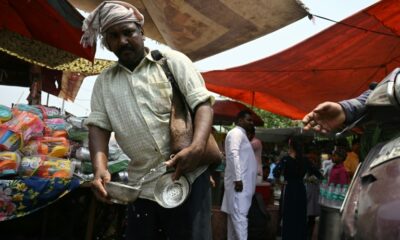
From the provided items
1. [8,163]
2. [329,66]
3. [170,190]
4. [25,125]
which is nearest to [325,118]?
[170,190]

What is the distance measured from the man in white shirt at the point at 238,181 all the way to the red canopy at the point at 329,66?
1447 mm

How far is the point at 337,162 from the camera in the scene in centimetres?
617

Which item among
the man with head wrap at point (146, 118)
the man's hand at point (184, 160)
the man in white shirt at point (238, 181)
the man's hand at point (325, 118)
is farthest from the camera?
the man in white shirt at point (238, 181)

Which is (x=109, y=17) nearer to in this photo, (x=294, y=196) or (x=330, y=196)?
(x=330, y=196)

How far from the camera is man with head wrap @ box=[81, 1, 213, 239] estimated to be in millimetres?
1904

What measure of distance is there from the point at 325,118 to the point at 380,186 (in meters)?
0.44

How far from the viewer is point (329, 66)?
6672 millimetres

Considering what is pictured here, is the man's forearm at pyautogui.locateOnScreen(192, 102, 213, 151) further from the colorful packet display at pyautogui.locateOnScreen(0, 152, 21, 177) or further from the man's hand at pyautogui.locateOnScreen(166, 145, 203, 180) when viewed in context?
the colorful packet display at pyautogui.locateOnScreen(0, 152, 21, 177)

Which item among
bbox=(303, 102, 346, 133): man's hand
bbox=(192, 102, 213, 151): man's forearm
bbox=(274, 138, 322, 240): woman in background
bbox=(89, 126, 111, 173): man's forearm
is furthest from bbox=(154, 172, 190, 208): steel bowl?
bbox=(274, 138, 322, 240): woman in background

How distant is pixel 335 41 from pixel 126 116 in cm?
418

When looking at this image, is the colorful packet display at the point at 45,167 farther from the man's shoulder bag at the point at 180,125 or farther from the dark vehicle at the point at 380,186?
the dark vehicle at the point at 380,186

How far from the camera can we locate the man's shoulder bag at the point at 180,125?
1847 mm

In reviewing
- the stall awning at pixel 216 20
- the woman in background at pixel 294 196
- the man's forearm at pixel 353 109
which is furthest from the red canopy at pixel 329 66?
the man's forearm at pixel 353 109

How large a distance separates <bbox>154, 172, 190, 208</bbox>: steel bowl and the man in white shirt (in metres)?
3.41
